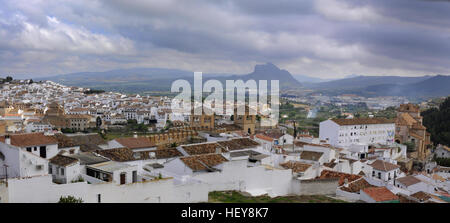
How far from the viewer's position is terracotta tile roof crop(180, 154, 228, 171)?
8.05 metres

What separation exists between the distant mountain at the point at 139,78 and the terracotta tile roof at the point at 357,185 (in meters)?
62.4

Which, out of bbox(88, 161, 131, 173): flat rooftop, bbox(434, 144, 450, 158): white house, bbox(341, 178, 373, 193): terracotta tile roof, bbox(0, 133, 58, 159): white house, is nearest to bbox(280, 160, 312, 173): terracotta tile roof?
bbox(341, 178, 373, 193): terracotta tile roof

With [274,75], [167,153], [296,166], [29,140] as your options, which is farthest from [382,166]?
[274,75]

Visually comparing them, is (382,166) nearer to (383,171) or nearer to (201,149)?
(383,171)

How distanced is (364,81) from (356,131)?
3994 inches

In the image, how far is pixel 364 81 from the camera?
11512 centimetres

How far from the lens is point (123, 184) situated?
6.47m

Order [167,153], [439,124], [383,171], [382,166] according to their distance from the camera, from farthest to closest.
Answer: [439,124], [382,166], [383,171], [167,153]

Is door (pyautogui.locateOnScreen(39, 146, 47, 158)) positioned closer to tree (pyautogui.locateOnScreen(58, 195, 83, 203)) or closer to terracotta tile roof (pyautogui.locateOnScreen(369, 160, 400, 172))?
tree (pyautogui.locateOnScreen(58, 195, 83, 203))

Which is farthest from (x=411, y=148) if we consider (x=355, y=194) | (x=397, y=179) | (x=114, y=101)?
(x=114, y=101)

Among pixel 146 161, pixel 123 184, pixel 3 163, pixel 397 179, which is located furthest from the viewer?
pixel 397 179

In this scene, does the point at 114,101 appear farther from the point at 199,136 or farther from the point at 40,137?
the point at 40,137
